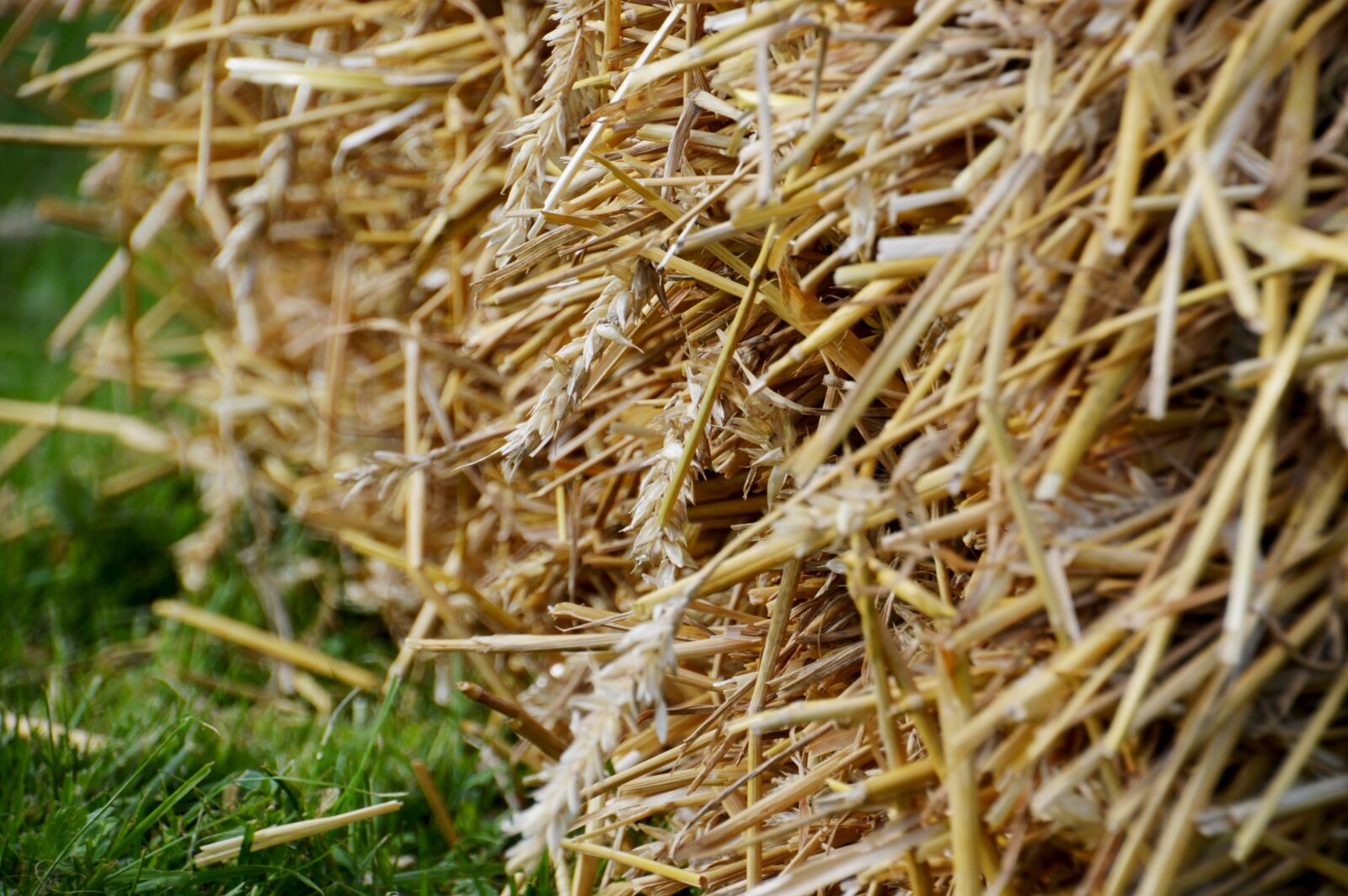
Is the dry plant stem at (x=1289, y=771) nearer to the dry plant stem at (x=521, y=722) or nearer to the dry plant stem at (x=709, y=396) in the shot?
the dry plant stem at (x=709, y=396)

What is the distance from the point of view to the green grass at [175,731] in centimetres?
104

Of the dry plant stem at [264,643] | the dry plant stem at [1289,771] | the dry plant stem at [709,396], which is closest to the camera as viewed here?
the dry plant stem at [1289,771]

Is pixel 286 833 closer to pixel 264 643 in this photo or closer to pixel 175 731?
pixel 175 731

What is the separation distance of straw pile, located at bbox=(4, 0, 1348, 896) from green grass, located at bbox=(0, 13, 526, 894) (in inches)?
5.9

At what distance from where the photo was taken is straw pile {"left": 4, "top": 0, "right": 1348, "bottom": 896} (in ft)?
2.27

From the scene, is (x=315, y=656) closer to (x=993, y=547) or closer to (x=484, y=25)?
(x=484, y=25)

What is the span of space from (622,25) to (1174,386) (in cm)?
61

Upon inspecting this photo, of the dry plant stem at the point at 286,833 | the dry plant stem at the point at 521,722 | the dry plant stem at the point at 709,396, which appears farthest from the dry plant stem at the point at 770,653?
the dry plant stem at the point at 286,833

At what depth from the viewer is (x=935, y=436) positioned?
0.75m

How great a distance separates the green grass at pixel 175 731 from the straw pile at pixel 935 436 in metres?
0.15

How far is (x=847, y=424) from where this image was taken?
0.75 metres

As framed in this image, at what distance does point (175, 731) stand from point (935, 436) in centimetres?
77

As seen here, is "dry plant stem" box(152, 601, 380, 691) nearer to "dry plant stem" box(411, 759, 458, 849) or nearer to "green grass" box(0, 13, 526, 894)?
"green grass" box(0, 13, 526, 894)

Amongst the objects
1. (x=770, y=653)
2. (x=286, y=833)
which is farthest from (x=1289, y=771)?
(x=286, y=833)
